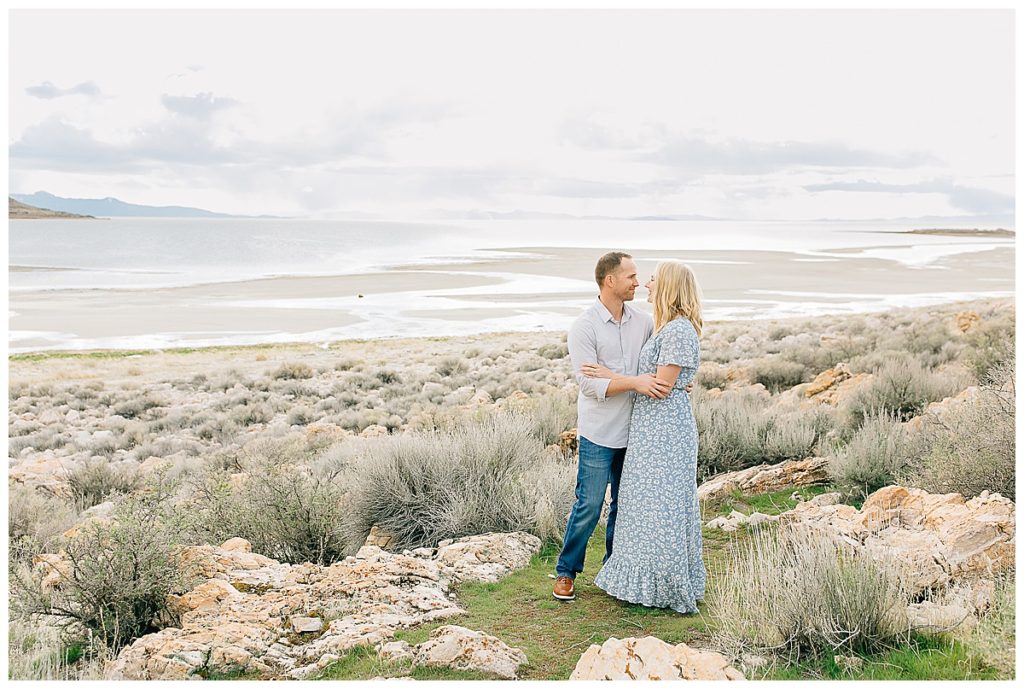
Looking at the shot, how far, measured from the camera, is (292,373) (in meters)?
18.7

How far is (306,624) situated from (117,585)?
1.17m

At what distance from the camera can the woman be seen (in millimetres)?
5047

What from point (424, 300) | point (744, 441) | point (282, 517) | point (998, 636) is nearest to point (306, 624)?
point (282, 517)

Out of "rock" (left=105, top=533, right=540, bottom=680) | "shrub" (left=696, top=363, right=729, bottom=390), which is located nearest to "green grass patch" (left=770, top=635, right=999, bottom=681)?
"rock" (left=105, top=533, right=540, bottom=680)

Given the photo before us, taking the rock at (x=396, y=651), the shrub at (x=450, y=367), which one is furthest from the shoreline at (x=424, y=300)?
the rock at (x=396, y=651)

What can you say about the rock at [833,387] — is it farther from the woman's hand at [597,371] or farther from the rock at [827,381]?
the woman's hand at [597,371]

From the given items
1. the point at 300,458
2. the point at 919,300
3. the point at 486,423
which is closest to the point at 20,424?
the point at 300,458

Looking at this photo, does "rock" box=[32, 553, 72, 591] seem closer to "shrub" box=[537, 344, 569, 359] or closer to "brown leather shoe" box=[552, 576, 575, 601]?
"brown leather shoe" box=[552, 576, 575, 601]

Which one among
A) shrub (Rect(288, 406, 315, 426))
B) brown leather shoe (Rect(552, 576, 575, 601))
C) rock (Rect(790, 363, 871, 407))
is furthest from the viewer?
shrub (Rect(288, 406, 315, 426))

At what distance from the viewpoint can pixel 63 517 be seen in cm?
784

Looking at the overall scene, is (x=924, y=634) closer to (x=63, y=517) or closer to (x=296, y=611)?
(x=296, y=611)

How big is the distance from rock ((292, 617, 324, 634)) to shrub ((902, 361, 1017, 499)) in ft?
14.2

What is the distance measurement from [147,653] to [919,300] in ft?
115

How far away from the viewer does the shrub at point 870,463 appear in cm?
709
